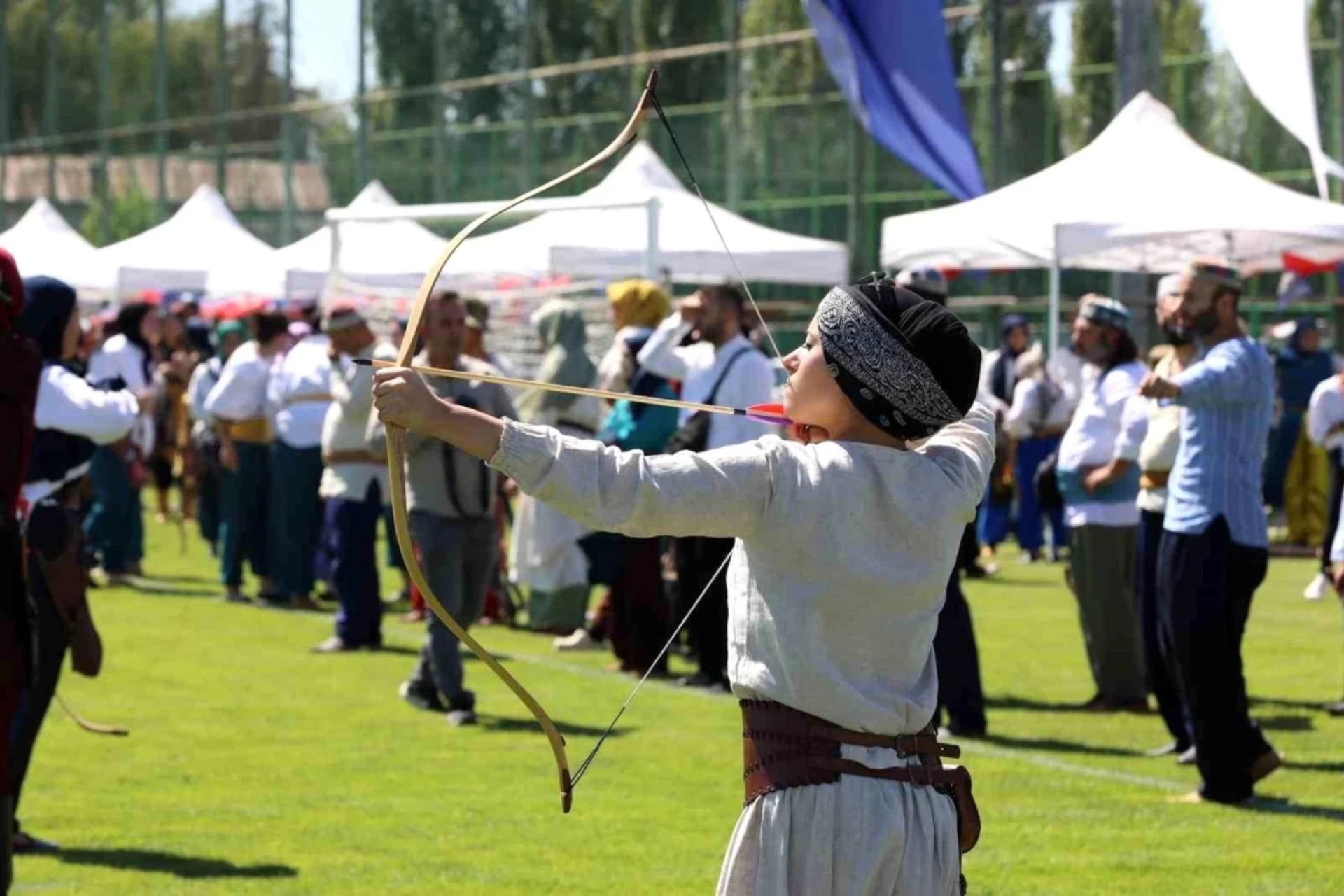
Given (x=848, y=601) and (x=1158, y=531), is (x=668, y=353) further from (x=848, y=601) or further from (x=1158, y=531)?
(x=848, y=601)

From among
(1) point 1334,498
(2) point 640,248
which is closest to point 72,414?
(1) point 1334,498

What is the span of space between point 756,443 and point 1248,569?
5.00m

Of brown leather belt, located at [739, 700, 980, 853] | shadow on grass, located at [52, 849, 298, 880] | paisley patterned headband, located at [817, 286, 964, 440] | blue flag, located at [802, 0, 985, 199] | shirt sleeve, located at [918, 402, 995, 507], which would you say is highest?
blue flag, located at [802, 0, 985, 199]

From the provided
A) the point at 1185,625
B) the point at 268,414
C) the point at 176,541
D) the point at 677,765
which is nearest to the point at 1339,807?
the point at 1185,625

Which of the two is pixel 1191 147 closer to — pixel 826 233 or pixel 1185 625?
pixel 1185 625

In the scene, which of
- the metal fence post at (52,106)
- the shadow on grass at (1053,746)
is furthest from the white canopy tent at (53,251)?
the metal fence post at (52,106)

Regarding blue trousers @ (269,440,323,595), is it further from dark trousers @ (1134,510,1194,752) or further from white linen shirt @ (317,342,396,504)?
dark trousers @ (1134,510,1194,752)

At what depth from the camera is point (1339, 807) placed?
8750 millimetres

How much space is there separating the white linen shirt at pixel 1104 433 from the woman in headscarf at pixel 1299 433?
986cm

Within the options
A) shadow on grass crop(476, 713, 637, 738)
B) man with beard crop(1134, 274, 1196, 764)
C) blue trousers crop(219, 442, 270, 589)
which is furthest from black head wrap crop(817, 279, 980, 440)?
blue trousers crop(219, 442, 270, 589)

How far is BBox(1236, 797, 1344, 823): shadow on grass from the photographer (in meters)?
8.57

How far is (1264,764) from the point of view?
8.77m

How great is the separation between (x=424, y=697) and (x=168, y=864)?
12.8 ft

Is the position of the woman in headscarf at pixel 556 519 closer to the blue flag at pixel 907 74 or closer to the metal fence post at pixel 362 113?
the blue flag at pixel 907 74
